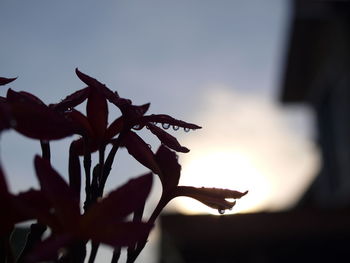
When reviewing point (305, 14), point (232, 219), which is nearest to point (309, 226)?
point (232, 219)

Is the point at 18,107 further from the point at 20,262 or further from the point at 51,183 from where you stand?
the point at 20,262

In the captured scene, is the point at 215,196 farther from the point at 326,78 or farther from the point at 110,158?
the point at 326,78

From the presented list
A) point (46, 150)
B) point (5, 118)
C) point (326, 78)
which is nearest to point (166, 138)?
point (46, 150)

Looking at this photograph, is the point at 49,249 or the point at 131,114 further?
the point at 131,114

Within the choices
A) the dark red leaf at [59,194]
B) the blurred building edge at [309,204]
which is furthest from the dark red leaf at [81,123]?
the blurred building edge at [309,204]

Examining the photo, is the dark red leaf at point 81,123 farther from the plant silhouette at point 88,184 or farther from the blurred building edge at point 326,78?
the blurred building edge at point 326,78

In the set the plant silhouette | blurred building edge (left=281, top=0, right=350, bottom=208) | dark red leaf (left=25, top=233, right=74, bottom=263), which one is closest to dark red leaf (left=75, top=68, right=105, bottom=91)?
the plant silhouette

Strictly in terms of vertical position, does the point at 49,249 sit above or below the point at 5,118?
below
